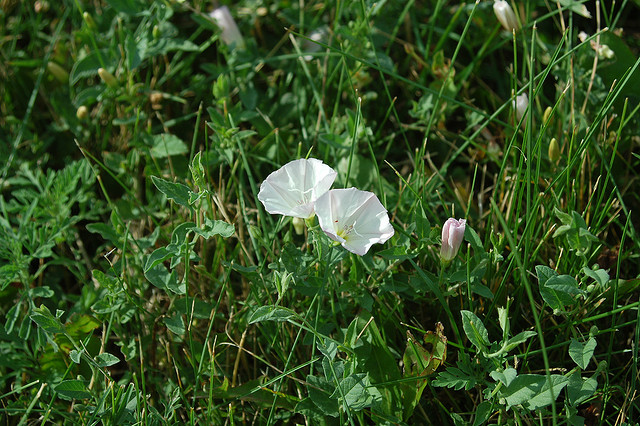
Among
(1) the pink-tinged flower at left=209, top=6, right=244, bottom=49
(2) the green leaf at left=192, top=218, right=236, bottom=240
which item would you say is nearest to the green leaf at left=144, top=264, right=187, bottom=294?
(2) the green leaf at left=192, top=218, right=236, bottom=240

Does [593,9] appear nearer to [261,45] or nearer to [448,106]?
[448,106]

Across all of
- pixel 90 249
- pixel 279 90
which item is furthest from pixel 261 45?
pixel 90 249

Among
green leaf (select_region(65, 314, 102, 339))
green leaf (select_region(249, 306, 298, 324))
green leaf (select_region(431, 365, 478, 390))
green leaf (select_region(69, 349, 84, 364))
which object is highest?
green leaf (select_region(249, 306, 298, 324))

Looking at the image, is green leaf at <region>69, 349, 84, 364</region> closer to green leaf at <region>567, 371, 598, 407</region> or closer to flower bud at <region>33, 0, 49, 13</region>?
green leaf at <region>567, 371, 598, 407</region>

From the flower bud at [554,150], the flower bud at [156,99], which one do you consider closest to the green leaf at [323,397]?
the flower bud at [554,150]

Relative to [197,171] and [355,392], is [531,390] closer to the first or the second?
[355,392]

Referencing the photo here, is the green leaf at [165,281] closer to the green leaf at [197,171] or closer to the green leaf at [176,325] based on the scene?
the green leaf at [176,325]

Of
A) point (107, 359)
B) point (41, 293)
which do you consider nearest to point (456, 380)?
point (107, 359)
